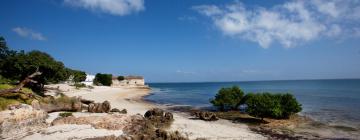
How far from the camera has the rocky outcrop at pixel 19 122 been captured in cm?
1498

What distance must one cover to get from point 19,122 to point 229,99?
21.5 m

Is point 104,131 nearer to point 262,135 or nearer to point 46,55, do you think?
point 262,135

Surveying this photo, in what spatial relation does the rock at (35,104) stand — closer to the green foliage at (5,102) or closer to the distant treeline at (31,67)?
the green foliage at (5,102)

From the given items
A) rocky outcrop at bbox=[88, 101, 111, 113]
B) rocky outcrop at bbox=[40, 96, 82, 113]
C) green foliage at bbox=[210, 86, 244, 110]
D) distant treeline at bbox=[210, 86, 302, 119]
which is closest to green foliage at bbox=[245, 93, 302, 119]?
distant treeline at bbox=[210, 86, 302, 119]

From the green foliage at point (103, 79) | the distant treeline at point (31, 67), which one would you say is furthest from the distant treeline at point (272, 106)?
the green foliage at point (103, 79)

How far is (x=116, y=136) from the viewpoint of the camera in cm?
1498

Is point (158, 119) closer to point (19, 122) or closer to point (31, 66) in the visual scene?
point (19, 122)

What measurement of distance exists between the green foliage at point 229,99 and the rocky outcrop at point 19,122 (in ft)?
63.8

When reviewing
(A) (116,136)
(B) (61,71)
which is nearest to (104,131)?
(A) (116,136)

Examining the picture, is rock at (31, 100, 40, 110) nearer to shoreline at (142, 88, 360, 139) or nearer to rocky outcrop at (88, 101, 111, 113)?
rocky outcrop at (88, 101, 111, 113)

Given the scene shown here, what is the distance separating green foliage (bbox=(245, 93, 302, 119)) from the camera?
Result: 23750 mm

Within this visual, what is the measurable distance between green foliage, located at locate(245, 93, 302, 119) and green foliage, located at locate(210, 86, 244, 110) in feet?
17.9

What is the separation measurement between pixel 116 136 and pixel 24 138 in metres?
4.92

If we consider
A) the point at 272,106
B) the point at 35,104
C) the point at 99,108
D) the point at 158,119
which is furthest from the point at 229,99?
the point at 35,104
